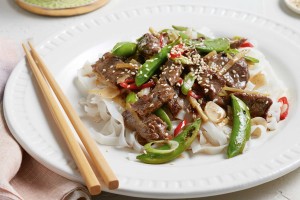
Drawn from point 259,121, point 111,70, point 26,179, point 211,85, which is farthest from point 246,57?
point 26,179

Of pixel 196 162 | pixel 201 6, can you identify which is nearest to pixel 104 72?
pixel 196 162

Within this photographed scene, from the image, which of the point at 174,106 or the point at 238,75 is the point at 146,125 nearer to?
the point at 174,106

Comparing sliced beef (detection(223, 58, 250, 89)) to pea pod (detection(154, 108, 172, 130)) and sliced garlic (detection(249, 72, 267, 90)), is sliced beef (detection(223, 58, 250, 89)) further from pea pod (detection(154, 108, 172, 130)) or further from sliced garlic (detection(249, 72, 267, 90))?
pea pod (detection(154, 108, 172, 130))

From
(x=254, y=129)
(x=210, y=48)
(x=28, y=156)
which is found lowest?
(x=28, y=156)

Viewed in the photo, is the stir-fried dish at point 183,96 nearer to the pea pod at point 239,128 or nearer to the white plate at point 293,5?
the pea pod at point 239,128

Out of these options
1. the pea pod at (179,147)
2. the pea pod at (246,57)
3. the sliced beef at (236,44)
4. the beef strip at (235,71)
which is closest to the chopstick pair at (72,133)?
the pea pod at (179,147)

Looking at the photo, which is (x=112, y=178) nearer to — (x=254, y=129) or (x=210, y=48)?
(x=254, y=129)

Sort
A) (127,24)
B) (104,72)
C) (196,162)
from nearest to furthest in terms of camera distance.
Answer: (196,162), (104,72), (127,24)
